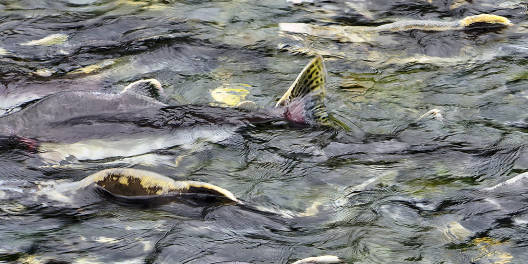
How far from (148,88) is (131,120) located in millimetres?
683

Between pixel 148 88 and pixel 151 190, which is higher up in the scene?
pixel 148 88

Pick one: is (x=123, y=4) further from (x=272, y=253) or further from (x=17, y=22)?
(x=272, y=253)

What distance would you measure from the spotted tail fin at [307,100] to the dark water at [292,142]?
0.14 m

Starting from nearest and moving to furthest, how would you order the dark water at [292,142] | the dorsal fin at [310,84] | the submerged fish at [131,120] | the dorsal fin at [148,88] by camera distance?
the dark water at [292,142]
the submerged fish at [131,120]
the dorsal fin at [310,84]
the dorsal fin at [148,88]

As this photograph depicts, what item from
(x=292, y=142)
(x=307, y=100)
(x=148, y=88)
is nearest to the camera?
(x=292, y=142)

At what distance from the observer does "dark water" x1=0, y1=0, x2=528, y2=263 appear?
349 cm

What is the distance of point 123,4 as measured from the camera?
8.10m

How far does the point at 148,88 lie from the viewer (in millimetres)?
5500

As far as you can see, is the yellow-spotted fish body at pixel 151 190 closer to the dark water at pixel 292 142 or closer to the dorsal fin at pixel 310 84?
the dark water at pixel 292 142

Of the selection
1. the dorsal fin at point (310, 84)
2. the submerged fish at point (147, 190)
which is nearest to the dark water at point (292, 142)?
the submerged fish at point (147, 190)

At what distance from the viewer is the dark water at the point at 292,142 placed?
349 centimetres

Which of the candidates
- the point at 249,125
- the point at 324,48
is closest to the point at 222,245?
the point at 249,125

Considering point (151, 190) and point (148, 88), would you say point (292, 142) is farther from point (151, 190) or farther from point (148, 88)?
point (148, 88)

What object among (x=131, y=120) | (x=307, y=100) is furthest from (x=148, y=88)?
(x=307, y=100)
